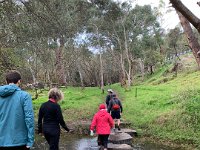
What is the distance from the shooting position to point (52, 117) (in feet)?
28.0

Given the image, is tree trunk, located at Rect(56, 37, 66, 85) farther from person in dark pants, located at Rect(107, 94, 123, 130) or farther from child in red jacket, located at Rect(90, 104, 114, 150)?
child in red jacket, located at Rect(90, 104, 114, 150)

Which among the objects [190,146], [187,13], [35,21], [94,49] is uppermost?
[94,49]

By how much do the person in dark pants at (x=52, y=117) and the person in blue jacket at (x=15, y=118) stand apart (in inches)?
113

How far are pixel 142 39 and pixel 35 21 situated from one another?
136 feet

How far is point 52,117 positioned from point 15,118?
118 inches

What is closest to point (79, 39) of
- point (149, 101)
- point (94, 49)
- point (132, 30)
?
point (94, 49)

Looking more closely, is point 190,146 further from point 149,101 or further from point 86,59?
point 86,59

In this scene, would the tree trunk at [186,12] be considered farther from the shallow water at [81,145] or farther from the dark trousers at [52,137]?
the shallow water at [81,145]

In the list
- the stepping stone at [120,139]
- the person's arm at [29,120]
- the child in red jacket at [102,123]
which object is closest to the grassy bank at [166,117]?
the stepping stone at [120,139]

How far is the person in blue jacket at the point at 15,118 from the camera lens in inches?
215

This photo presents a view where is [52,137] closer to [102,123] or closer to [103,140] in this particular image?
[102,123]

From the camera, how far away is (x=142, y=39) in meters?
54.8

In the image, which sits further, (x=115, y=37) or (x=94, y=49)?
(x=94, y=49)

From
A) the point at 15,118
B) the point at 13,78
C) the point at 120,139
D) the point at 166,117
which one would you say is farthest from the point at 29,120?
the point at 166,117
